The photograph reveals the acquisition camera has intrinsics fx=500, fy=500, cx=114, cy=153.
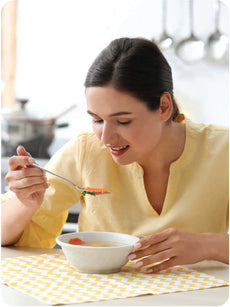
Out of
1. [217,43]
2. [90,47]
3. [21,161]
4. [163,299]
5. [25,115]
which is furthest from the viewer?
[90,47]

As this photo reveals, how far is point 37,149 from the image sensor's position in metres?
2.73

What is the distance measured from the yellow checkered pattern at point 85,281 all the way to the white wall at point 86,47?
216 cm

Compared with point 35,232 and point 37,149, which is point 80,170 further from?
point 37,149

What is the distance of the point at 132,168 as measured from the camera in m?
1.52

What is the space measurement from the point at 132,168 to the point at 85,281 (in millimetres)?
547

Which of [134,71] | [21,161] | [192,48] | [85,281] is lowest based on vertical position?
[85,281]

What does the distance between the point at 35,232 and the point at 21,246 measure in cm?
8

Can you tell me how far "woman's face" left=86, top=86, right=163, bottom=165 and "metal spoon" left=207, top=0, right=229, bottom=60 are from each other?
6.25 ft

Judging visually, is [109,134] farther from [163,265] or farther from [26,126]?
[26,126]

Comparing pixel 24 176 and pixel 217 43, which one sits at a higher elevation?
pixel 217 43

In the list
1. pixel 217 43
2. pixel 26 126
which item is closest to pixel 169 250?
pixel 26 126

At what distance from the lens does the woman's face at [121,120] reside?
1.27 meters

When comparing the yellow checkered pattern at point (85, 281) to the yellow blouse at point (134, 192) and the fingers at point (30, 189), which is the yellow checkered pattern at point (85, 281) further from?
the yellow blouse at point (134, 192)

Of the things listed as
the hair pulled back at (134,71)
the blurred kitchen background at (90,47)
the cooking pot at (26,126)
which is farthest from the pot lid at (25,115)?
the hair pulled back at (134,71)
